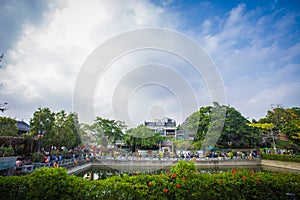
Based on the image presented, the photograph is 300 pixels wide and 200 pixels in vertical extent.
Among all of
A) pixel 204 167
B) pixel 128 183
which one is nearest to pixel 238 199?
pixel 128 183

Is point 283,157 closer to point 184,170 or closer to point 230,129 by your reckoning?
point 230,129

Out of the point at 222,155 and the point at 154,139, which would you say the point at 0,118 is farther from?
the point at 222,155

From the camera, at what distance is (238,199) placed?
4234mm

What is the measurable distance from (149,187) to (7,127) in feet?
69.9

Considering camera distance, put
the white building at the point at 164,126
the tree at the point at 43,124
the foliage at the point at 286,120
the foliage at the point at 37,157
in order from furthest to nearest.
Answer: the white building at the point at 164,126
the foliage at the point at 286,120
the tree at the point at 43,124
the foliage at the point at 37,157

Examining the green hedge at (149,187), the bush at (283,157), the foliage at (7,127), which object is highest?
the foliage at (7,127)

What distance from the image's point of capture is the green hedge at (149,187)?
405 centimetres

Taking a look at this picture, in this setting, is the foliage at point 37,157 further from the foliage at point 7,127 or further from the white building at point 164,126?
the white building at point 164,126

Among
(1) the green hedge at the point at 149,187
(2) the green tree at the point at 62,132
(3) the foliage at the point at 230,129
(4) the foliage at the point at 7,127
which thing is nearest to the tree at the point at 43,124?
(2) the green tree at the point at 62,132

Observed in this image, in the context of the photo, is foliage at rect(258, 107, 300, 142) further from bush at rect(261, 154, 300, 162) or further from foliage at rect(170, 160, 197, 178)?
foliage at rect(170, 160, 197, 178)

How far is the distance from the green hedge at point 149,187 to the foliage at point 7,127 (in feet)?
57.6

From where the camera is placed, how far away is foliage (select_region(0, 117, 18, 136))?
17784 millimetres

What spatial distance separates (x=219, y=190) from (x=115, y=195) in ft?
8.80

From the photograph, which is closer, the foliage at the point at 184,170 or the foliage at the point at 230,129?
the foliage at the point at 184,170
